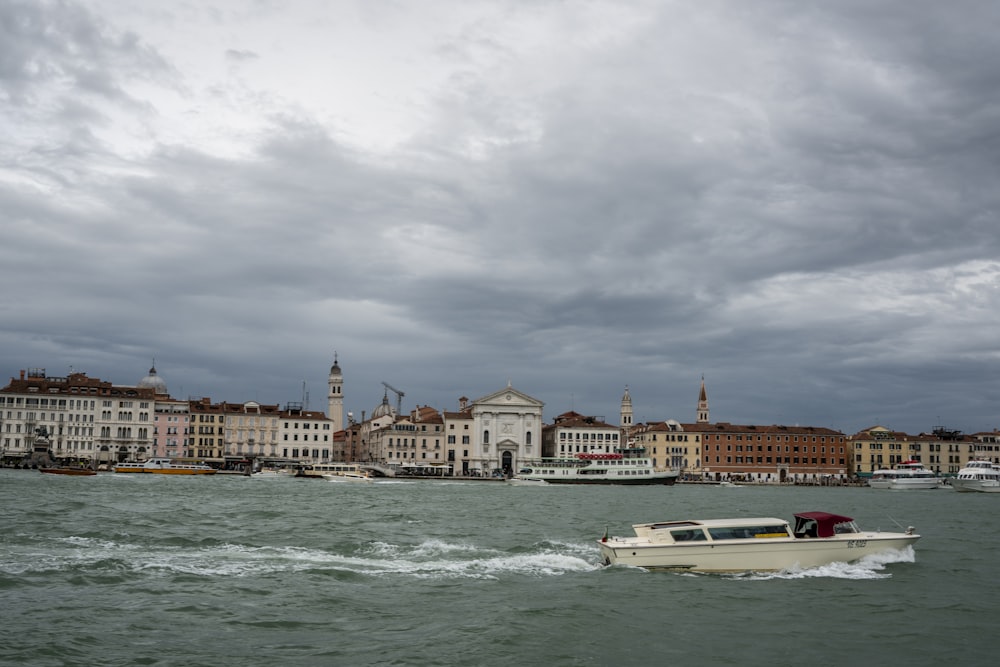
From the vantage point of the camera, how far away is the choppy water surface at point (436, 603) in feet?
50.4

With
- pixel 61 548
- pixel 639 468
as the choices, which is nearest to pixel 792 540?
pixel 61 548

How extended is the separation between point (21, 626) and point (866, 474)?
140 metres

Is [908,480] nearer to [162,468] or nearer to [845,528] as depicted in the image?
[162,468]

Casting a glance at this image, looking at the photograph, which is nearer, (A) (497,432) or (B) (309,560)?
(B) (309,560)

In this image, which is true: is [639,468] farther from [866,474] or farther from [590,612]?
[590,612]

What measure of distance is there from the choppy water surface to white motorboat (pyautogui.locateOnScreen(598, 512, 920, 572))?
395mm

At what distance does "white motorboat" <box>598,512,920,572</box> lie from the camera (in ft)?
78.5

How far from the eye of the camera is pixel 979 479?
105000 mm

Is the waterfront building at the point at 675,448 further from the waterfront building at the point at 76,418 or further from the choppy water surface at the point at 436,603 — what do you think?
the choppy water surface at the point at 436,603

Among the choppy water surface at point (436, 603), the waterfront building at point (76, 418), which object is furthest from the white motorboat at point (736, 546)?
the waterfront building at point (76, 418)

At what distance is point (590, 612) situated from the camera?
18797mm

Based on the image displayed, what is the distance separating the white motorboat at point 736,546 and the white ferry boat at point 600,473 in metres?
84.4


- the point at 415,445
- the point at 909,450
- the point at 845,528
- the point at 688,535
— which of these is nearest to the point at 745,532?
the point at 688,535

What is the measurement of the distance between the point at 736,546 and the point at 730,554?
9.9 inches
